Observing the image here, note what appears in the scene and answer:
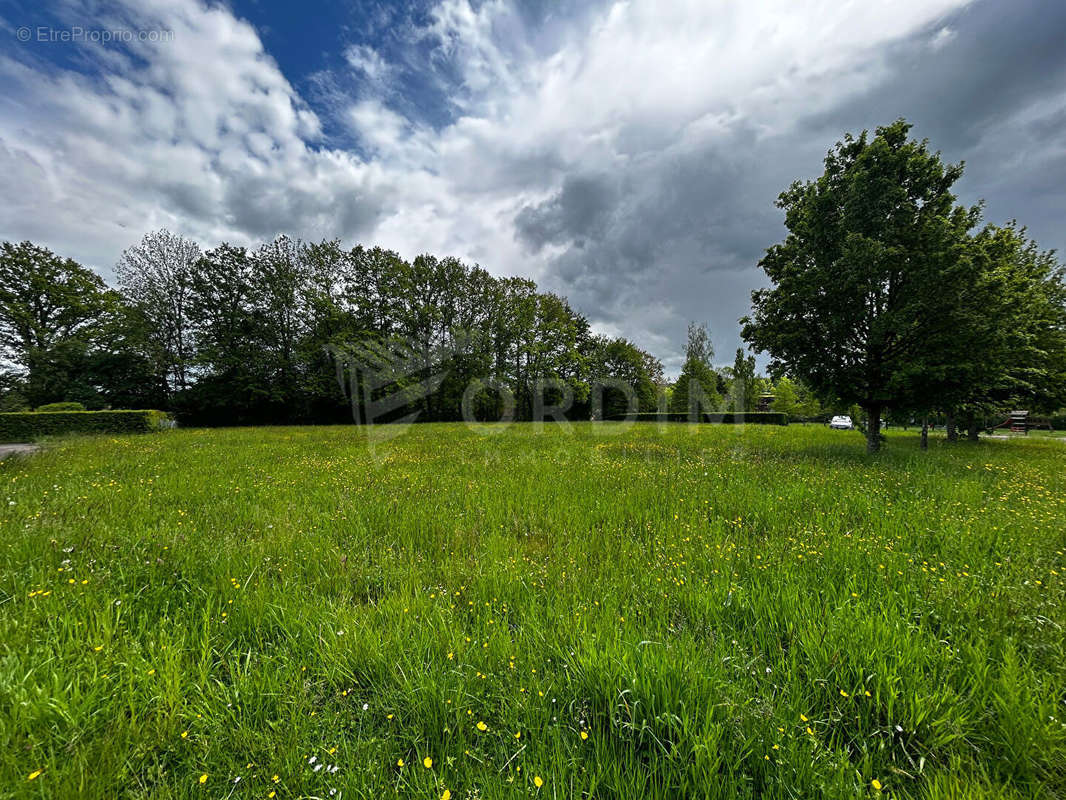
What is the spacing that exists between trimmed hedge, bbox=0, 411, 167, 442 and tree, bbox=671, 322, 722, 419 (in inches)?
1653

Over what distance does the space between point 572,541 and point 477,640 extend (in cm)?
197

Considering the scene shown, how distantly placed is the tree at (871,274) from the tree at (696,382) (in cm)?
2448

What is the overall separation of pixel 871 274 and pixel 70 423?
37.4 meters

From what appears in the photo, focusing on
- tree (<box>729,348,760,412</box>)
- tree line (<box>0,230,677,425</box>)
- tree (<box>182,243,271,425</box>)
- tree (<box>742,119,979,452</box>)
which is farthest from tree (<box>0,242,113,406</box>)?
tree (<box>729,348,760,412</box>)

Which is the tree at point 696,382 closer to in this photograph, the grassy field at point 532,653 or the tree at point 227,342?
the grassy field at point 532,653

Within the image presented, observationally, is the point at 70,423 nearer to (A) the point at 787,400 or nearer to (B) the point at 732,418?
(B) the point at 732,418

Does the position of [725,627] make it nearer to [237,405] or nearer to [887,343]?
[887,343]

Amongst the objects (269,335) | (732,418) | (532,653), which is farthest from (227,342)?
(732,418)

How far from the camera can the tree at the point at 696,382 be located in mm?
35562

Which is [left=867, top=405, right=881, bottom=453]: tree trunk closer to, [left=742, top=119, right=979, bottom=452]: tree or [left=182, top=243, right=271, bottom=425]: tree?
[left=742, top=119, right=979, bottom=452]: tree

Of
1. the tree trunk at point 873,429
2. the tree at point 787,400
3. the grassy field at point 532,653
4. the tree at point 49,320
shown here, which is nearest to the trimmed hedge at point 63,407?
the tree at point 49,320

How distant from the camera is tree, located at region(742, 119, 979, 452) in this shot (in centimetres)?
955

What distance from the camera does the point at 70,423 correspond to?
19.7 m

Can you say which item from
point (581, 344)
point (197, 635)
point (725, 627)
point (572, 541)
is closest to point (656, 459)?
point (572, 541)
